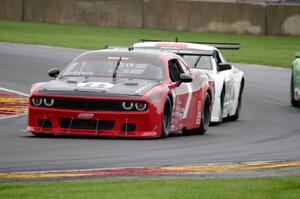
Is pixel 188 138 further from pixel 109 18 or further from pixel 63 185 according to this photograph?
pixel 109 18

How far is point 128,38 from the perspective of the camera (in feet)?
139

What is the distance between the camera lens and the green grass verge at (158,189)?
381 inches

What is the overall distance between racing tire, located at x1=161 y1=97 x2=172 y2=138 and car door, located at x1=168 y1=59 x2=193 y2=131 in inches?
8.4

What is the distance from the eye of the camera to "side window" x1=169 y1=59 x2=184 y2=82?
1705 centimetres

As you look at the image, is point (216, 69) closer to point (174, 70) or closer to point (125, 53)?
point (174, 70)

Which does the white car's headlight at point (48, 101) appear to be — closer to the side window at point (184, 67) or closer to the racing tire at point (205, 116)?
the side window at point (184, 67)

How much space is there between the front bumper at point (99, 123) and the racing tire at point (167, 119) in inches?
19.1

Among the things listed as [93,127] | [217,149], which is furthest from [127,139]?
[217,149]

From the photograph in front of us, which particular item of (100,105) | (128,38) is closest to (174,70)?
(100,105)

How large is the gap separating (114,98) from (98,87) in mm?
399

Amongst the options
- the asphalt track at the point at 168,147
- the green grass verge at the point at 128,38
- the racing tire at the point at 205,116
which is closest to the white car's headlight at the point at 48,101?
the asphalt track at the point at 168,147

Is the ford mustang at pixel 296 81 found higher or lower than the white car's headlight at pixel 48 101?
lower

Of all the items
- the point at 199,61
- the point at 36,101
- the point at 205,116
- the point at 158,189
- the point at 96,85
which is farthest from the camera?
the point at 199,61

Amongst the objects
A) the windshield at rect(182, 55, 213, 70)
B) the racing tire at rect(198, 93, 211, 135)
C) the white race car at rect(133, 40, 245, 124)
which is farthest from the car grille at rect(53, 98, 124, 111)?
the windshield at rect(182, 55, 213, 70)
